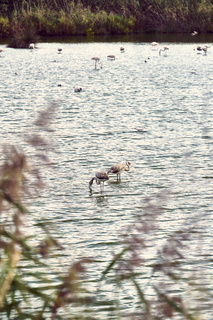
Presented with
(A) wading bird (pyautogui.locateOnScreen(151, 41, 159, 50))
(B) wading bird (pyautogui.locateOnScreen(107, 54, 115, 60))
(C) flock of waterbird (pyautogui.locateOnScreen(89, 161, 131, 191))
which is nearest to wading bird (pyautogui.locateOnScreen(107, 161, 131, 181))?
(C) flock of waterbird (pyautogui.locateOnScreen(89, 161, 131, 191))

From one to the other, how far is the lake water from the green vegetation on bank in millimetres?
13100

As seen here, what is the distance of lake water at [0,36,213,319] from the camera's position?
9016 mm

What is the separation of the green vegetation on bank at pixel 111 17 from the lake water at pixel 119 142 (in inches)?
516

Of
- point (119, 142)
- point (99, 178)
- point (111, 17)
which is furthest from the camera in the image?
point (111, 17)

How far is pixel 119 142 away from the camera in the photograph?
18.0 m

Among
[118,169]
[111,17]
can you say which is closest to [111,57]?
[111,17]

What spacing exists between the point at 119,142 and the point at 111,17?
40.1m

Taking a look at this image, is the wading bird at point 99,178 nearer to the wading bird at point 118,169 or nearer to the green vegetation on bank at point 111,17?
the wading bird at point 118,169

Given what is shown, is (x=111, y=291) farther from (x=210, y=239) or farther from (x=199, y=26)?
(x=199, y=26)

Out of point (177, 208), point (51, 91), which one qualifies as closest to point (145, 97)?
point (51, 91)

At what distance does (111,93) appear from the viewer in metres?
28.1

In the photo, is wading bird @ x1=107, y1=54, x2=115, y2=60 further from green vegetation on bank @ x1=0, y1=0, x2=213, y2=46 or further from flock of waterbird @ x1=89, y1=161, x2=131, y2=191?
flock of waterbird @ x1=89, y1=161, x2=131, y2=191

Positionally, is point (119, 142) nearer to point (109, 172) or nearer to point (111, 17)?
point (109, 172)

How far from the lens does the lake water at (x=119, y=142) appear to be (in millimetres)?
9016
